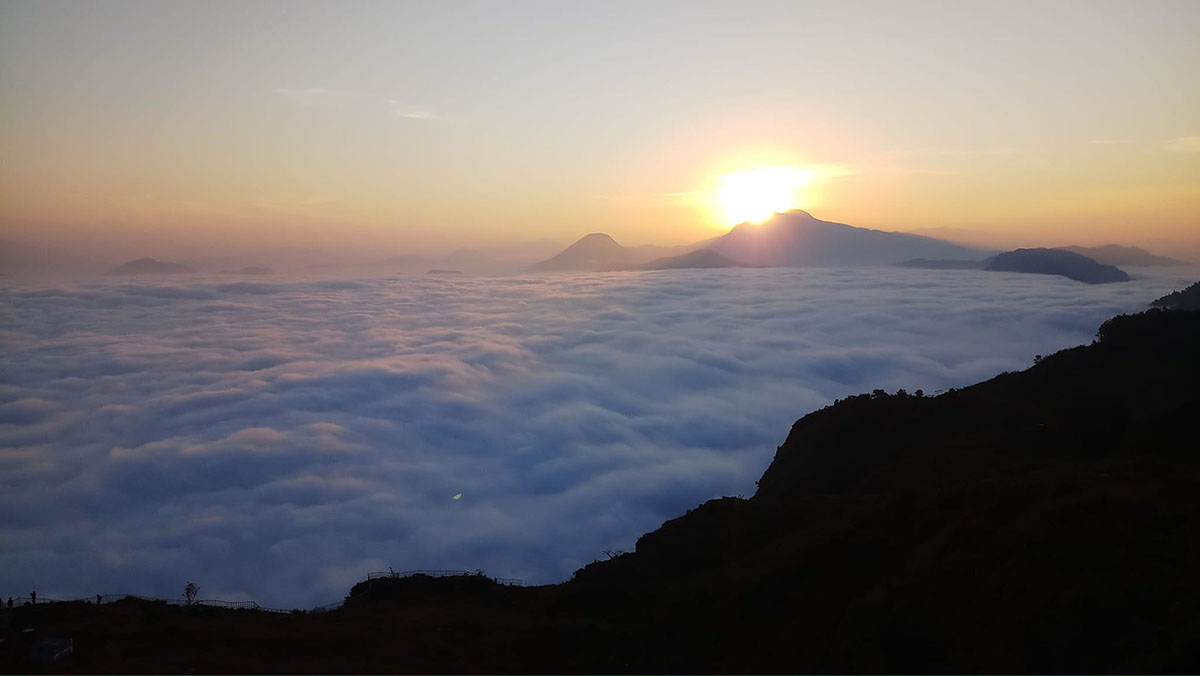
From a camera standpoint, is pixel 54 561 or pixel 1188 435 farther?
pixel 54 561

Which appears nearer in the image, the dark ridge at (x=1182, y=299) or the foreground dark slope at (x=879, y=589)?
the foreground dark slope at (x=879, y=589)

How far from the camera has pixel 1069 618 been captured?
12.9 metres

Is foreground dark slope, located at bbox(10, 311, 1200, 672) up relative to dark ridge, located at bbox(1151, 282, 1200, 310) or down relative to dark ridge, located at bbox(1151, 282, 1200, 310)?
down

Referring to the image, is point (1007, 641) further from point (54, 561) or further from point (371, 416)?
point (371, 416)

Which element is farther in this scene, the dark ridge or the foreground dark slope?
the dark ridge

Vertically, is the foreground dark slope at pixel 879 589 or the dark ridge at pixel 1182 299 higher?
the dark ridge at pixel 1182 299

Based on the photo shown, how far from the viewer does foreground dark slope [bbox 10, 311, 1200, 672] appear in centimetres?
1327

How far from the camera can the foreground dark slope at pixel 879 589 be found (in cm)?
1327

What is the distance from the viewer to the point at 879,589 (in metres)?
16.0

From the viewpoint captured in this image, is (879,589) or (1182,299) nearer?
(879,589)

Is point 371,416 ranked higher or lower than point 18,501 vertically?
higher

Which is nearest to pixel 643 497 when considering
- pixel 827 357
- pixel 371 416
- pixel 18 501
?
pixel 371 416

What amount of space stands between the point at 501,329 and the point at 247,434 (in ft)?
176

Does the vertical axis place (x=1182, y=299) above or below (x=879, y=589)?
above
